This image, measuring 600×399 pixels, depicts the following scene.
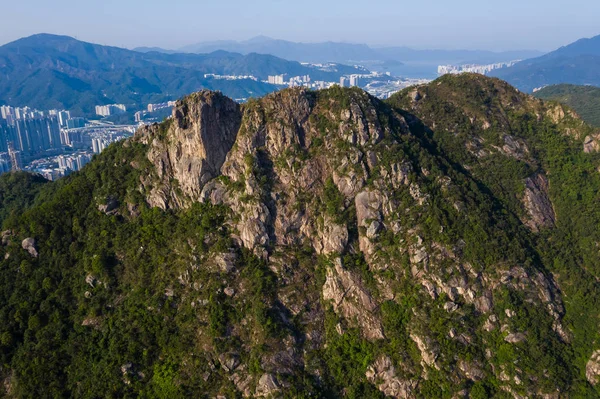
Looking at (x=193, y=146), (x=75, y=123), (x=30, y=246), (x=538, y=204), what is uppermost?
(x=193, y=146)

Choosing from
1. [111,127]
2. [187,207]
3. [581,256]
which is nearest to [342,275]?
[187,207]

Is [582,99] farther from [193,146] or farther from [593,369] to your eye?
[193,146]

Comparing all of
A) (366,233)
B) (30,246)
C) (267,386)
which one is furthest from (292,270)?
(30,246)

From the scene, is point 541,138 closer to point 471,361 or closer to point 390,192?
point 390,192

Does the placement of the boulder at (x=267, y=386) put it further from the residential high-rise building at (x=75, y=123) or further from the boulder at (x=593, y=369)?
the residential high-rise building at (x=75, y=123)

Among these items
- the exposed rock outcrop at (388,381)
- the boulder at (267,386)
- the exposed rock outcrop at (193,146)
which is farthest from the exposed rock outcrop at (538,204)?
the exposed rock outcrop at (193,146)

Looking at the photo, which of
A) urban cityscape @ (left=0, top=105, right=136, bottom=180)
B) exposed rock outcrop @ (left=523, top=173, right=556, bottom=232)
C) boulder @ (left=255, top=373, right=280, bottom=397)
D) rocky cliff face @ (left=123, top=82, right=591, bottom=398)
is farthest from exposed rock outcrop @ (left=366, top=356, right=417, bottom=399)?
urban cityscape @ (left=0, top=105, right=136, bottom=180)

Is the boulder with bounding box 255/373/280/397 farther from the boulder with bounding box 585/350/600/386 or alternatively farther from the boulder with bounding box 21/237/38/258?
the boulder with bounding box 585/350/600/386
